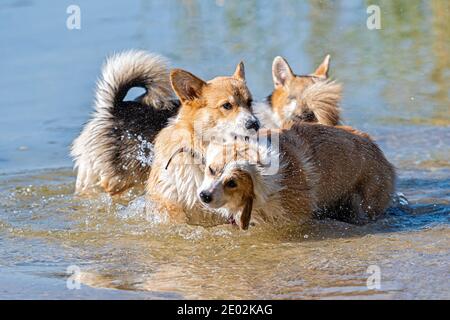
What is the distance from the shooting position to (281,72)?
7.16 m

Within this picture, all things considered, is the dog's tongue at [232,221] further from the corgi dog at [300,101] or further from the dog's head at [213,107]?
the corgi dog at [300,101]

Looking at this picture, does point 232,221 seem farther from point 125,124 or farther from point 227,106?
point 125,124

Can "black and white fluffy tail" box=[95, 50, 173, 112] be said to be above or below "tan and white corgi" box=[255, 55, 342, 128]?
above

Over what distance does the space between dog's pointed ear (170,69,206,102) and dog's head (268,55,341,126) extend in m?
0.99

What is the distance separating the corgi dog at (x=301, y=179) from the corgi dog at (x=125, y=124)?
1125 millimetres

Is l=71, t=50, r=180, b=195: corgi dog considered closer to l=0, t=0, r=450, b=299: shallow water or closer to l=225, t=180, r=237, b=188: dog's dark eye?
l=0, t=0, r=450, b=299: shallow water

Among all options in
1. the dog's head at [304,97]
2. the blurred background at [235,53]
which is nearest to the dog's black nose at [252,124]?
the dog's head at [304,97]

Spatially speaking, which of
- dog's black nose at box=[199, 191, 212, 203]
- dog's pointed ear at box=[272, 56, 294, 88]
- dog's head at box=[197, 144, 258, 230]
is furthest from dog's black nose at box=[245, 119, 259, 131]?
dog's pointed ear at box=[272, 56, 294, 88]

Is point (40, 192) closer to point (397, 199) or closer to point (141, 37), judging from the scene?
point (397, 199)

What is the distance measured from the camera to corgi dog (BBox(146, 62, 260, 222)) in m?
5.37

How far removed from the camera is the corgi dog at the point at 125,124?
20.8ft

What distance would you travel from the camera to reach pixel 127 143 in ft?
20.8

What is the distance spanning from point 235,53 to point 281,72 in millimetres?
2335
